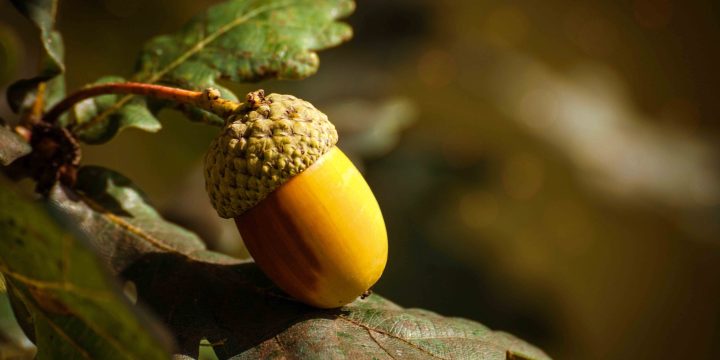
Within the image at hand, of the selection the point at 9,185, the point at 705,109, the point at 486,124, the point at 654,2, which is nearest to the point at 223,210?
the point at 9,185

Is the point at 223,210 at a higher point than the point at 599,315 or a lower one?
higher

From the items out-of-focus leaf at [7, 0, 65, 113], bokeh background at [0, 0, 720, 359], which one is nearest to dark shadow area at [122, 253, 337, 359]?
out-of-focus leaf at [7, 0, 65, 113]

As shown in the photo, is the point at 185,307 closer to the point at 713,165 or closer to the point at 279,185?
the point at 279,185

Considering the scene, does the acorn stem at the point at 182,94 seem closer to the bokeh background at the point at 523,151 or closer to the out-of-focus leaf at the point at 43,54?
the out-of-focus leaf at the point at 43,54

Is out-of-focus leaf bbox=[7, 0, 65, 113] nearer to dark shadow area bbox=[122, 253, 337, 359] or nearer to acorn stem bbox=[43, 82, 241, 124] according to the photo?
acorn stem bbox=[43, 82, 241, 124]

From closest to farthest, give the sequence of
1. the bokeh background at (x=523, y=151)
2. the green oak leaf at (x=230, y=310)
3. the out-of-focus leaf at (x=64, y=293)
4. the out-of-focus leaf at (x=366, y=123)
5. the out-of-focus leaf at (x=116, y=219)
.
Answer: the out-of-focus leaf at (x=64, y=293)
the green oak leaf at (x=230, y=310)
the out-of-focus leaf at (x=116, y=219)
the out-of-focus leaf at (x=366, y=123)
the bokeh background at (x=523, y=151)

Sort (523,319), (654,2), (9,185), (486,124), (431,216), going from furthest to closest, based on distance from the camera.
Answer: (654,2)
(486,124)
(431,216)
(523,319)
(9,185)

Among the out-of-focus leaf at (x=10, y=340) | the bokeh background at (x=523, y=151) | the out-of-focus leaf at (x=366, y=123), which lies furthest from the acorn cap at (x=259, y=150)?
the out-of-focus leaf at (x=366, y=123)
